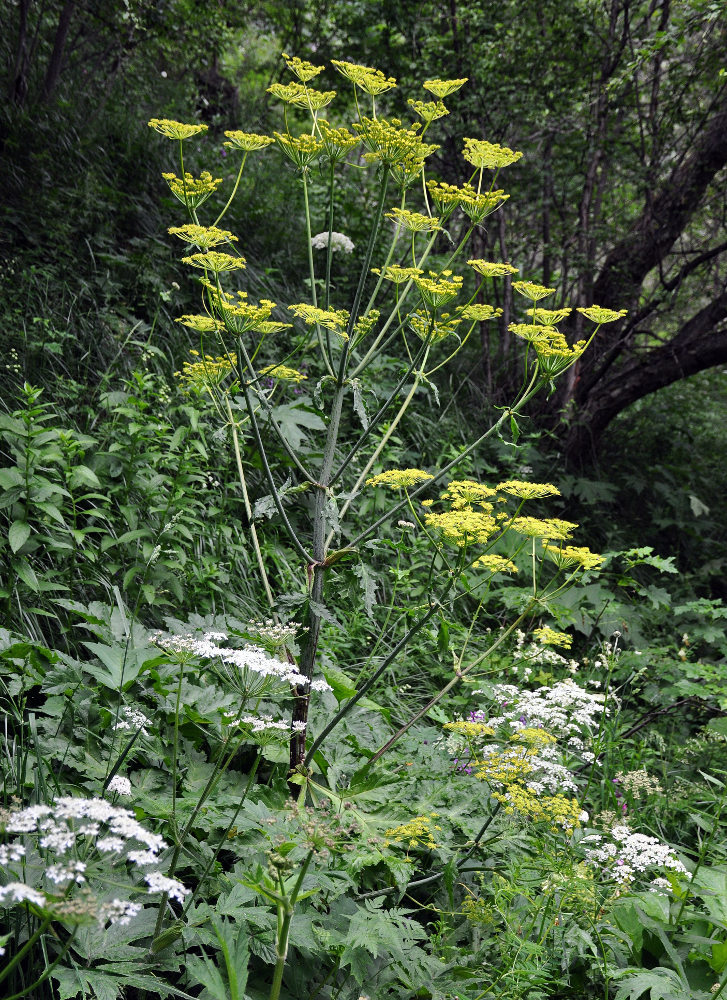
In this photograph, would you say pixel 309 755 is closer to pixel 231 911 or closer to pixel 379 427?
pixel 231 911

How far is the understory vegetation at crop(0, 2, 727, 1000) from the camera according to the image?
1624 mm

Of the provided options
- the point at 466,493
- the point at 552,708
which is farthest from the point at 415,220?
the point at 552,708

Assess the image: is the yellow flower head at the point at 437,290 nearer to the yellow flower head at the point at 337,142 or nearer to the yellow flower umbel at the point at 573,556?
the yellow flower head at the point at 337,142

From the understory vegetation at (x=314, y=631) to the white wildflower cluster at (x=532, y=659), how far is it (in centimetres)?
5

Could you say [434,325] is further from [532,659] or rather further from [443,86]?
[532,659]

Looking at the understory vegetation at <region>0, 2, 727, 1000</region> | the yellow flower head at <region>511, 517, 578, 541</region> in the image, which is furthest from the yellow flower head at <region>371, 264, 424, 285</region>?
the yellow flower head at <region>511, 517, 578, 541</region>

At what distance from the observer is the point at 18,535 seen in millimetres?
2455

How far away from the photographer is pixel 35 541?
2.59m

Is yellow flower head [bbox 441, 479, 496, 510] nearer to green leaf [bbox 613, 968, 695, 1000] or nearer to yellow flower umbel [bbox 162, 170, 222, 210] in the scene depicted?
yellow flower umbel [bbox 162, 170, 222, 210]

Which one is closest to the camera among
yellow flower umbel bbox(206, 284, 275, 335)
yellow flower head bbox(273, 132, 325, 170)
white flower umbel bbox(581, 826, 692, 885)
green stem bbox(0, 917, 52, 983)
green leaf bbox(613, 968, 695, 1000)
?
green stem bbox(0, 917, 52, 983)

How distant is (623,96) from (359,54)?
291cm

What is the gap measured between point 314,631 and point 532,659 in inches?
33.2

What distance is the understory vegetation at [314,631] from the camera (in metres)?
1.62

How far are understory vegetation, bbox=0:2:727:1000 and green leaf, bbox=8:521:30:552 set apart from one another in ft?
0.08
